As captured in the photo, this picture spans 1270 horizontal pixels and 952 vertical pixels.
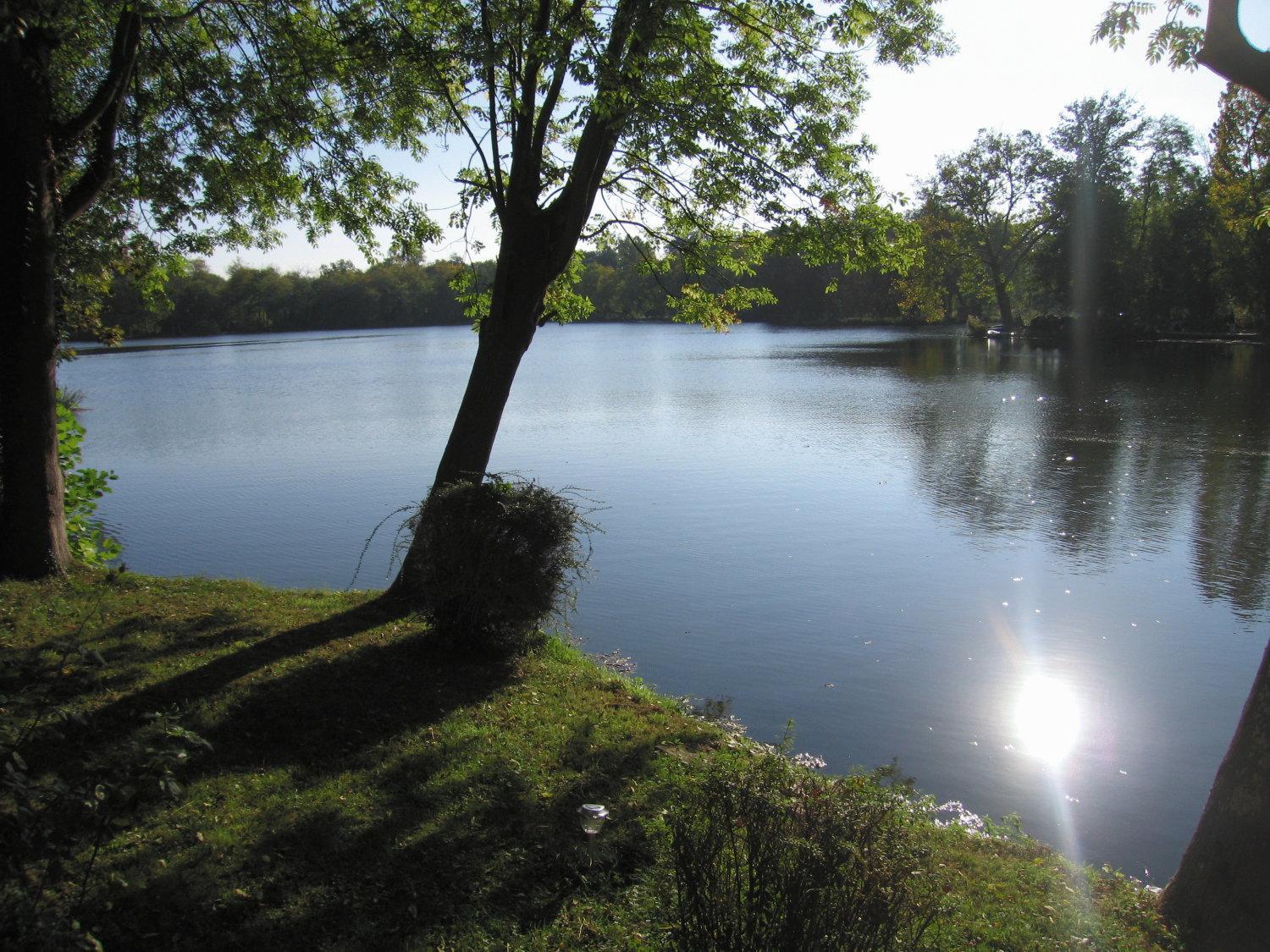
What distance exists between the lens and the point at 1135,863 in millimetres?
5492

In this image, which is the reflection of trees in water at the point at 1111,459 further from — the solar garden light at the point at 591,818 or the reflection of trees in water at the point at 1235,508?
the solar garden light at the point at 591,818

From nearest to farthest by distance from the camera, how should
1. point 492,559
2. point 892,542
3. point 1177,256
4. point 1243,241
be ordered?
point 492,559
point 892,542
point 1243,241
point 1177,256

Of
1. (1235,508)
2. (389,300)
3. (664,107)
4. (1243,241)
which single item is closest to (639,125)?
(664,107)

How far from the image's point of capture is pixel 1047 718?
24.2 ft

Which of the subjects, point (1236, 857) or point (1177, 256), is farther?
point (1177, 256)

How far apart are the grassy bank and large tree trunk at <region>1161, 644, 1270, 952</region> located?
0.68 ft

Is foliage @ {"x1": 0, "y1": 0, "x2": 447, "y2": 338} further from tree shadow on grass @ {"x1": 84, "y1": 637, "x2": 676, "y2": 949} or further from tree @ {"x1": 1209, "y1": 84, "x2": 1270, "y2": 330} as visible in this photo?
tree @ {"x1": 1209, "y1": 84, "x2": 1270, "y2": 330}

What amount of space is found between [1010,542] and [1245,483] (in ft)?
19.1

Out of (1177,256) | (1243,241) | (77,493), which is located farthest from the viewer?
(1177,256)

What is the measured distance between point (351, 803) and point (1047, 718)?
5.79 metres

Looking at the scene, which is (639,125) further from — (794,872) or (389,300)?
(389,300)

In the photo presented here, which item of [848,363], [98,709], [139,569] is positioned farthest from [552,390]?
[98,709]

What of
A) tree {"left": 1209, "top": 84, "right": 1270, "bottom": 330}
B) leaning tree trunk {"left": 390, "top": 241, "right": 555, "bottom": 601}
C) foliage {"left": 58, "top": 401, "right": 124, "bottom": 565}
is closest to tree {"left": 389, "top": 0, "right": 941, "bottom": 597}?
leaning tree trunk {"left": 390, "top": 241, "right": 555, "bottom": 601}

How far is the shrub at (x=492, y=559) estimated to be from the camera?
6.38 m
